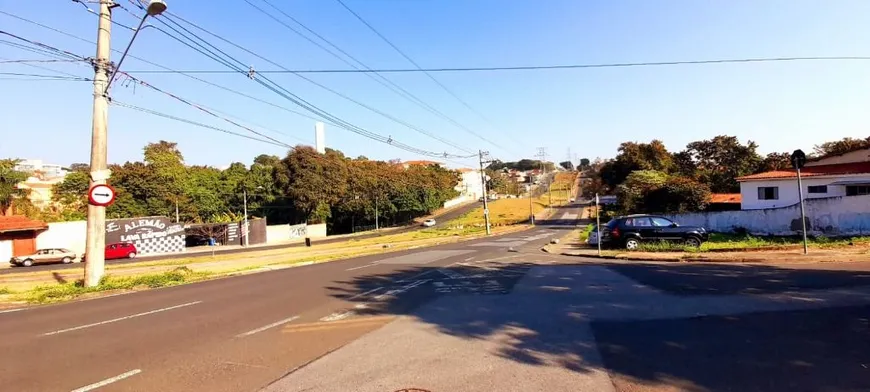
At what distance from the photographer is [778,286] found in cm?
1127

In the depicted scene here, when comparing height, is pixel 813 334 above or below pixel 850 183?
below

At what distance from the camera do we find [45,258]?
40.4m

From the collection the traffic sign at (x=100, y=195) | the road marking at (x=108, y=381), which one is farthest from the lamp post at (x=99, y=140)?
the road marking at (x=108, y=381)

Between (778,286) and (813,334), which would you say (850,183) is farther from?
(813,334)

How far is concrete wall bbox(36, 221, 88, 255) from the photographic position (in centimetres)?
4638

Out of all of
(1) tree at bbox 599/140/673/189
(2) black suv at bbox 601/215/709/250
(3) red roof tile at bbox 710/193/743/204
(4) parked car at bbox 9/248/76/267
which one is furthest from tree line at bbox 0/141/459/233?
(2) black suv at bbox 601/215/709/250

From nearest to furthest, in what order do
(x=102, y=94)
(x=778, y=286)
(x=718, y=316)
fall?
(x=718, y=316), (x=778, y=286), (x=102, y=94)

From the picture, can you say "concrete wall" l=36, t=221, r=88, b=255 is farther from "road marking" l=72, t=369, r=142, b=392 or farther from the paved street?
"road marking" l=72, t=369, r=142, b=392

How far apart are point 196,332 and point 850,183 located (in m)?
36.2

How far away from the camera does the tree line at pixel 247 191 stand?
65.2 metres

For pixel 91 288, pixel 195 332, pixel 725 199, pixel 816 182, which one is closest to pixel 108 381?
pixel 195 332

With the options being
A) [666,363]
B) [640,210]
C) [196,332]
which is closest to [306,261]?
[196,332]

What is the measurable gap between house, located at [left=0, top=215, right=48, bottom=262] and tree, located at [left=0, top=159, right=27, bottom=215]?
13.7 meters

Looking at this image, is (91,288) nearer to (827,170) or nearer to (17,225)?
(17,225)
